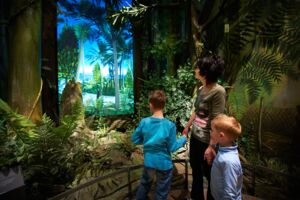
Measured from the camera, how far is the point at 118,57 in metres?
6.56

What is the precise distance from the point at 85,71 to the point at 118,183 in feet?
10.6

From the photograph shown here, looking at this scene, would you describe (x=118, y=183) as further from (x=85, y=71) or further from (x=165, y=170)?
(x=85, y=71)

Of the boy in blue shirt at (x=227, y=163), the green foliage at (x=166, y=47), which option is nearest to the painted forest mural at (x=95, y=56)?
the green foliage at (x=166, y=47)

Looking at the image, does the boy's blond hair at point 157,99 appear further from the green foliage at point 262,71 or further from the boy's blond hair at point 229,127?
the green foliage at point 262,71

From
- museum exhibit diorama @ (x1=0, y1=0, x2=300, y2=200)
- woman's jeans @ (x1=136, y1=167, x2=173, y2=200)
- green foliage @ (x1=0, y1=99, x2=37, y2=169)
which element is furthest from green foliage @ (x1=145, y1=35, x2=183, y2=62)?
woman's jeans @ (x1=136, y1=167, x2=173, y2=200)

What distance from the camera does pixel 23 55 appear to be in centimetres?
417

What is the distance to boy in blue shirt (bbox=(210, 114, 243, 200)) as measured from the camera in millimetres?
1924

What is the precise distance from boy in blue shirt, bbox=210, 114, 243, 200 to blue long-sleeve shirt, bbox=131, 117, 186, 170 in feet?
1.62

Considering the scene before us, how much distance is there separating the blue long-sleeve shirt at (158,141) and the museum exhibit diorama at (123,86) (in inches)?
32.8

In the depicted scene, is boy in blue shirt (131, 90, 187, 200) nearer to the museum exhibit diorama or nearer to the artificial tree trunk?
the museum exhibit diorama

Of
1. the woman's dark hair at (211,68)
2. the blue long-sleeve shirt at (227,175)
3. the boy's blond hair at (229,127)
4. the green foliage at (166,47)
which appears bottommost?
the blue long-sleeve shirt at (227,175)

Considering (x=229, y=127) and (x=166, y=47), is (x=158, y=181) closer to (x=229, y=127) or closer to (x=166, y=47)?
(x=229, y=127)

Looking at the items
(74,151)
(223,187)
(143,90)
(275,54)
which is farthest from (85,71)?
(223,187)

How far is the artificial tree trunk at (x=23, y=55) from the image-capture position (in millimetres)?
4137
